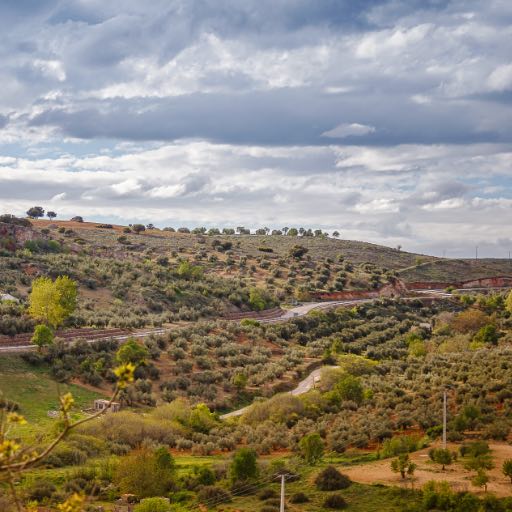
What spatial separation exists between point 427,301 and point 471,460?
64.1 m

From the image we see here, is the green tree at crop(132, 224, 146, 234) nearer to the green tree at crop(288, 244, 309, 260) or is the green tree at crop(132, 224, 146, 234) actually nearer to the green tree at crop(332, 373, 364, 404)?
the green tree at crop(288, 244, 309, 260)

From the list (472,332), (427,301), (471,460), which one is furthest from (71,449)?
(427,301)

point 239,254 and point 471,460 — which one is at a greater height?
point 239,254

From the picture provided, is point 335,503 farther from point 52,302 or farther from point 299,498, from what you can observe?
point 52,302

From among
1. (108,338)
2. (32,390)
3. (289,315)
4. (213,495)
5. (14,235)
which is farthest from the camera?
(14,235)

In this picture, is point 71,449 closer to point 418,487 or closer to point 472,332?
point 418,487

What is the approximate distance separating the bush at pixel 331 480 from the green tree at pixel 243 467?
2.44m

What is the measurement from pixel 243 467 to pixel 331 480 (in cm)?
329

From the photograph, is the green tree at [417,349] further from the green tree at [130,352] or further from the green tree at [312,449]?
the green tree at [312,449]

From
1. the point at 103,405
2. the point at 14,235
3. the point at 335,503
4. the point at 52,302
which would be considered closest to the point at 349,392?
the point at 103,405

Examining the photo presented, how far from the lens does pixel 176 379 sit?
44.4 meters

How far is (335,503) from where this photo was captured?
2280 cm

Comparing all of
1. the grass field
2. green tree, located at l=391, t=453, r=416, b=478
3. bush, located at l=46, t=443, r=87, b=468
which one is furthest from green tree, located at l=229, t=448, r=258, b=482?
the grass field

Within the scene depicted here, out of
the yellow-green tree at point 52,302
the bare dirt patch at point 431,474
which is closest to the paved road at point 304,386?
the bare dirt patch at point 431,474
